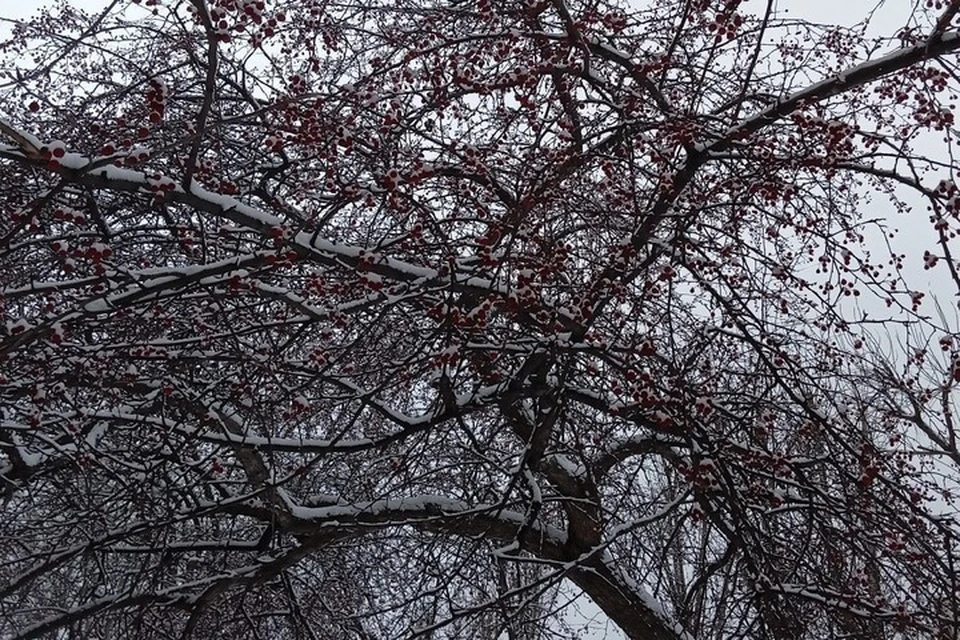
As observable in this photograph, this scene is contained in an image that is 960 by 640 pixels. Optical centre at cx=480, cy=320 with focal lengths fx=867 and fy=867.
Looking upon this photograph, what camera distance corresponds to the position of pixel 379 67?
4.42 metres

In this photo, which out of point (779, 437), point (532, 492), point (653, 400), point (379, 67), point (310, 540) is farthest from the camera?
point (779, 437)

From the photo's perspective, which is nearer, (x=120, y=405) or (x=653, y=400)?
(x=653, y=400)

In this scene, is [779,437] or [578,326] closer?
[578,326]

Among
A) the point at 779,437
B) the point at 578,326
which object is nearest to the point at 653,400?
the point at 578,326

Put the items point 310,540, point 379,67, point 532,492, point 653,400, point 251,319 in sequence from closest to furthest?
point 653,400
point 379,67
point 532,492
point 251,319
point 310,540

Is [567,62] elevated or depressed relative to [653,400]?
elevated

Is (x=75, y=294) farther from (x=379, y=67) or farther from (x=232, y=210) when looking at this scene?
(x=379, y=67)

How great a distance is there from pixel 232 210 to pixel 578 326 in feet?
5.38

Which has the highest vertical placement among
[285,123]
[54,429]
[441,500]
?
[54,429]

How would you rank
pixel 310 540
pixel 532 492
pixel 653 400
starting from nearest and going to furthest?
pixel 653 400 → pixel 532 492 → pixel 310 540

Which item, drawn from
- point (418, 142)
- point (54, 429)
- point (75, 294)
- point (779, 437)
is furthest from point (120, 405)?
point (779, 437)

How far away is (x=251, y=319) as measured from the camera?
5.05 meters

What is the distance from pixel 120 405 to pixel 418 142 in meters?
2.45

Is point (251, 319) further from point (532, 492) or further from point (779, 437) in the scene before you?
point (779, 437)
